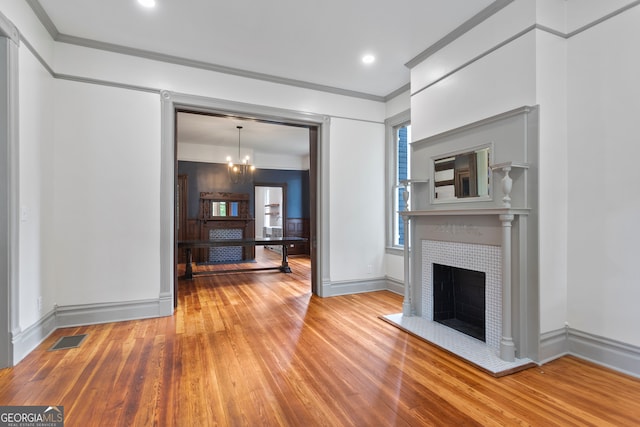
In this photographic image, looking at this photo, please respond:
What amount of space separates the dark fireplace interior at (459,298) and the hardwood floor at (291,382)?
0.57 metres

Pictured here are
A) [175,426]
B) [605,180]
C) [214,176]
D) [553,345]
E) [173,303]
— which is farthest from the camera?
[214,176]

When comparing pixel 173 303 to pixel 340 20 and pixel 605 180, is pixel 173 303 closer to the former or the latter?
pixel 340 20

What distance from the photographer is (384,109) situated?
480 centimetres

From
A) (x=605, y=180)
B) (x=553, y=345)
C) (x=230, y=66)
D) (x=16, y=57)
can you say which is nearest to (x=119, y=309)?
(x=16, y=57)

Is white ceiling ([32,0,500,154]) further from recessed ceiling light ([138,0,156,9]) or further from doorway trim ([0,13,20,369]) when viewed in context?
doorway trim ([0,13,20,369])

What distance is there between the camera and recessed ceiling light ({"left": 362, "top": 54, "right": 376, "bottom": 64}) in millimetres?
3605

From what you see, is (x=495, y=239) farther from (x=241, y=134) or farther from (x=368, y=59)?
(x=241, y=134)

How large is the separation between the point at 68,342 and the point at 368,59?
413 centimetres

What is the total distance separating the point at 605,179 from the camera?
2344 millimetres

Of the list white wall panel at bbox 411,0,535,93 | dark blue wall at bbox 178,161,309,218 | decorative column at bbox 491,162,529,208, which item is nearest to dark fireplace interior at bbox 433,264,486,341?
decorative column at bbox 491,162,529,208

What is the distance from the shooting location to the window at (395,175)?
4.63 metres

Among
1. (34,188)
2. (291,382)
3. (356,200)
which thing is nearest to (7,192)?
(34,188)

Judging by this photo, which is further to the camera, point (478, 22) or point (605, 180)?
point (478, 22)

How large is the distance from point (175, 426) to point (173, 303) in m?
2.26
